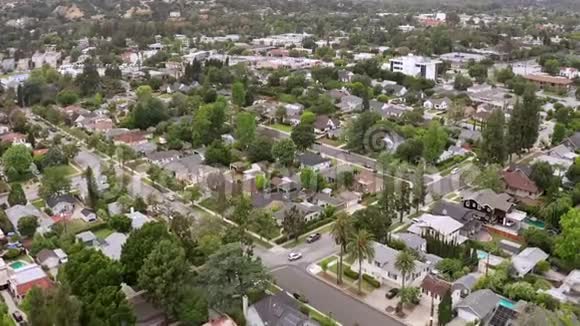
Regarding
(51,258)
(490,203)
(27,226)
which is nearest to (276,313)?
(51,258)

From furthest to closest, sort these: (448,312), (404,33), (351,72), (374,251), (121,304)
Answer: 1. (404,33)
2. (351,72)
3. (374,251)
4. (448,312)
5. (121,304)

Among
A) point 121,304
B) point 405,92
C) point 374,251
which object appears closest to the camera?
point 121,304

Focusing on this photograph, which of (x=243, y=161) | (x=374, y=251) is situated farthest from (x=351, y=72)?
(x=374, y=251)

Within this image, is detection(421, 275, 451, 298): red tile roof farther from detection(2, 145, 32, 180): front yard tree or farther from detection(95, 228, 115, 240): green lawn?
detection(2, 145, 32, 180): front yard tree

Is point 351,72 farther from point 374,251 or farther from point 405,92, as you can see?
point 374,251

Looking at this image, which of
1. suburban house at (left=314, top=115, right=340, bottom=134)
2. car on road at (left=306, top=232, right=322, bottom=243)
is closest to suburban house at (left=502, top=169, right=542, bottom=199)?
car on road at (left=306, top=232, right=322, bottom=243)

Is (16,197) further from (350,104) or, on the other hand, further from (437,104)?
(437,104)

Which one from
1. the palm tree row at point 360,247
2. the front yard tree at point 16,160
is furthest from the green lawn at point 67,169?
the palm tree row at point 360,247
